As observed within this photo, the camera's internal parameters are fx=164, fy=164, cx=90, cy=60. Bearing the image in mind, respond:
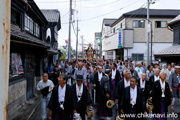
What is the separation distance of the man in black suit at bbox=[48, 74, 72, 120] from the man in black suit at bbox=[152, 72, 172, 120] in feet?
9.64

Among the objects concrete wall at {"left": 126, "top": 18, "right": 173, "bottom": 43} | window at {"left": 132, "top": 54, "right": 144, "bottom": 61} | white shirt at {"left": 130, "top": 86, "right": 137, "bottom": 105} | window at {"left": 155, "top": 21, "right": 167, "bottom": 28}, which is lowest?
white shirt at {"left": 130, "top": 86, "right": 137, "bottom": 105}

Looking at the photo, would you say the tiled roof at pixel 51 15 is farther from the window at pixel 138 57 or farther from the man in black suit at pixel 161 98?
the man in black suit at pixel 161 98

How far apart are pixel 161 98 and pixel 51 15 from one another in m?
17.9

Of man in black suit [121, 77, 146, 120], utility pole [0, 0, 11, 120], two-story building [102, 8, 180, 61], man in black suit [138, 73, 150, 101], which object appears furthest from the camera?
two-story building [102, 8, 180, 61]

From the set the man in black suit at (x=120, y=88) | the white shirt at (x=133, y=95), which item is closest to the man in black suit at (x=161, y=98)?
the man in black suit at (x=120, y=88)

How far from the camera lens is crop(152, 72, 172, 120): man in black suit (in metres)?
5.44

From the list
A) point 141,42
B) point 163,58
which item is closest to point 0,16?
point 163,58

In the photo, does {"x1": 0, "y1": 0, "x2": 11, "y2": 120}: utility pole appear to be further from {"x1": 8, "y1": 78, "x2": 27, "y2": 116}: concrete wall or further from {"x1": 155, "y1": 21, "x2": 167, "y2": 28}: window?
{"x1": 155, "y1": 21, "x2": 167, "y2": 28}: window

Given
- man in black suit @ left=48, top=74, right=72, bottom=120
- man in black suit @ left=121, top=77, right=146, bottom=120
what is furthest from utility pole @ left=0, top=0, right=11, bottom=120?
man in black suit @ left=121, top=77, right=146, bottom=120

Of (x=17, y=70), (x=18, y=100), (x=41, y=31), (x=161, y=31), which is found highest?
(x=161, y=31)

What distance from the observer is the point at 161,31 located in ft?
91.3

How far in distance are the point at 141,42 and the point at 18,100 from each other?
2368cm

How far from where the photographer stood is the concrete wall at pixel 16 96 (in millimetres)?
6516

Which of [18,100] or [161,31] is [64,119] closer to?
[18,100]
